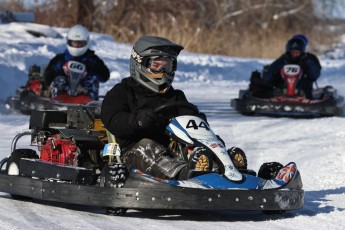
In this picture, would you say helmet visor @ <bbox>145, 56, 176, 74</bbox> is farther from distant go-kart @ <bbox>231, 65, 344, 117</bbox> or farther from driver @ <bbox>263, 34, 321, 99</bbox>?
driver @ <bbox>263, 34, 321, 99</bbox>

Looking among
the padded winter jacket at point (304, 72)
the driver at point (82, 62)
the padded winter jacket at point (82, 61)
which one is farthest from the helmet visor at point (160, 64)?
the padded winter jacket at point (304, 72)

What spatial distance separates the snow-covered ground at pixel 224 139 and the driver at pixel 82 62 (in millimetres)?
863

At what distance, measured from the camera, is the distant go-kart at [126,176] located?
6527 millimetres

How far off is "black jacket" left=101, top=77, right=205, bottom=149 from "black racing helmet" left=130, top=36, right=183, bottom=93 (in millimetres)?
66

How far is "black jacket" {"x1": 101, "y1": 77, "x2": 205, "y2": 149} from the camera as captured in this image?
730cm

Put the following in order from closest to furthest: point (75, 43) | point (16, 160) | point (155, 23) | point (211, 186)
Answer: point (211, 186), point (16, 160), point (75, 43), point (155, 23)

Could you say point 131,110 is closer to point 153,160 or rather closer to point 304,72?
point 153,160

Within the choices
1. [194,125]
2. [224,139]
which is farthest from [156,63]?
[224,139]

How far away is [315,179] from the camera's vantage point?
9.15 meters

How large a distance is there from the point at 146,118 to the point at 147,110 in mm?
71

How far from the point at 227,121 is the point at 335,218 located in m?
7.59

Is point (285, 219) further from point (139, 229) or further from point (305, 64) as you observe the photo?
point (305, 64)

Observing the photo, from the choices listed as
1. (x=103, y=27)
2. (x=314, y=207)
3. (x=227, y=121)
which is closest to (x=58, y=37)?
(x=103, y=27)

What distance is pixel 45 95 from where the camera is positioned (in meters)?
15.4
